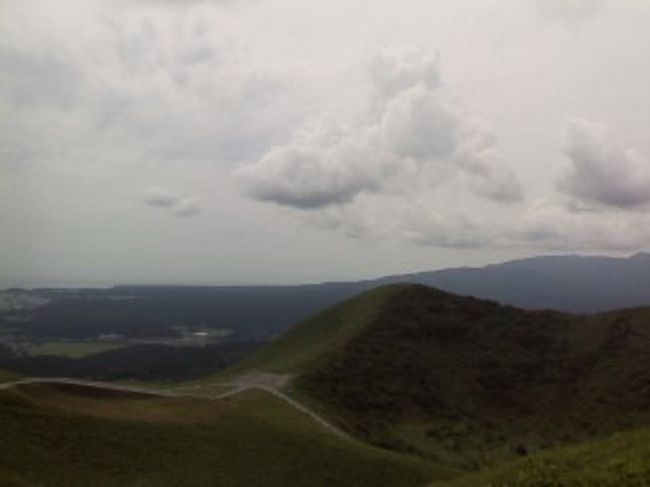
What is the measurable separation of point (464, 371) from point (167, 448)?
56407 mm

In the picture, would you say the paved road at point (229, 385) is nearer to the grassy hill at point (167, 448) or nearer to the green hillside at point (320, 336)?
the grassy hill at point (167, 448)

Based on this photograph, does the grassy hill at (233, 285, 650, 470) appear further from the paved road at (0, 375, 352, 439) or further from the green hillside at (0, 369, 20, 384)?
the green hillside at (0, 369, 20, 384)

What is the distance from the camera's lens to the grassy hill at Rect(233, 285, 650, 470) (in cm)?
8788

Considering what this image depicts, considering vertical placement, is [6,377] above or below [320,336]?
below

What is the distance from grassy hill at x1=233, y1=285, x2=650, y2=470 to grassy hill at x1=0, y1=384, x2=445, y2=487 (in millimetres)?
15923

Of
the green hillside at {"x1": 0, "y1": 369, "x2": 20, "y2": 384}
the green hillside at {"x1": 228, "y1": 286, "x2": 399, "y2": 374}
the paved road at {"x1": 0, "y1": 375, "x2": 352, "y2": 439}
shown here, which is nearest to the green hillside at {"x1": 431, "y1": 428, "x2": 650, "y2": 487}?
the paved road at {"x1": 0, "y1": 375, "x2": 352, "y2": 439}

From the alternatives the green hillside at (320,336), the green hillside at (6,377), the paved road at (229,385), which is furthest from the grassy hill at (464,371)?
the green hillside at (6,377)

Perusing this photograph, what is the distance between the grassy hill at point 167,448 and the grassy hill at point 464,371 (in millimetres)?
15923

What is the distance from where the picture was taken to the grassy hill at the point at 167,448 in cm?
5341

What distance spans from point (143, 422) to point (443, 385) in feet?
158

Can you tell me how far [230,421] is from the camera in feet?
225

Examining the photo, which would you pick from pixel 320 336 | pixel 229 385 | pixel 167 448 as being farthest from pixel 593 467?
pixel 320 336

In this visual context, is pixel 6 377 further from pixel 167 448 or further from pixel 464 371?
pixel 464 371

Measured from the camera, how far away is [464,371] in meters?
107
